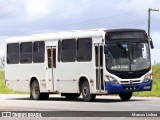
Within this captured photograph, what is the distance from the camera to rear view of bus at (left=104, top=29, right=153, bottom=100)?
89.8 ft

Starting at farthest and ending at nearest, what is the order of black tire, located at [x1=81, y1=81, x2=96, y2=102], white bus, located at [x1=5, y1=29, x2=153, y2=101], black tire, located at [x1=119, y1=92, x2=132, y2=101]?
black tire, located at [x1=119, y1=92, x2=132, y2=101] < black tire, located at [x1=81, y1=81, x2=96, y2=102] < white bus, located at [x1=5, y1=29, x2=153, y2=101]

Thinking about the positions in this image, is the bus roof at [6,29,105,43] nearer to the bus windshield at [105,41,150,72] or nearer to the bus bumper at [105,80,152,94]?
the bus windshield at [105,41,150,72]

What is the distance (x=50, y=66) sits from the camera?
31281mm

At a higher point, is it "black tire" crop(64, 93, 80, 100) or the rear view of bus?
the rear view of bus

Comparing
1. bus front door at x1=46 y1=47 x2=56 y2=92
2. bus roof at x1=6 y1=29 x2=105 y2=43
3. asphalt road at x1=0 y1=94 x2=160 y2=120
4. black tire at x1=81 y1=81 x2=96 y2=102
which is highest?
bus roof at x1=6 y1=29 x2=105 y2=43

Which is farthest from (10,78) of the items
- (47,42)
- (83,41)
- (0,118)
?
(0,118)

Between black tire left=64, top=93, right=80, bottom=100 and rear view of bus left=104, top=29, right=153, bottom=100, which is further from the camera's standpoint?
black tire left=64, top=93, right=80, bottom=100

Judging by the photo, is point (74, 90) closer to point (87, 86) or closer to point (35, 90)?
point (87, 86)

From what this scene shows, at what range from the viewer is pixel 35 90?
32.4 m

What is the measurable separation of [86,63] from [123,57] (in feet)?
5.81

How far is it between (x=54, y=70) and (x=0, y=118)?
12.5 m

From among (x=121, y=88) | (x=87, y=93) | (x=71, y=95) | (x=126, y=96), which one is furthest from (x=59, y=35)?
(x=121, y=88)

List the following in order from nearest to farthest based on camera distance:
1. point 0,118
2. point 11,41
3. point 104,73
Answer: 1. point 0,118
2. point 104,73
3. point 11,41

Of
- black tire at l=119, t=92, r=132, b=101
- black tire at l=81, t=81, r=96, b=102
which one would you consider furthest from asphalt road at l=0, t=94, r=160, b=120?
black tire at l=119, t=92, r=132, b=101
